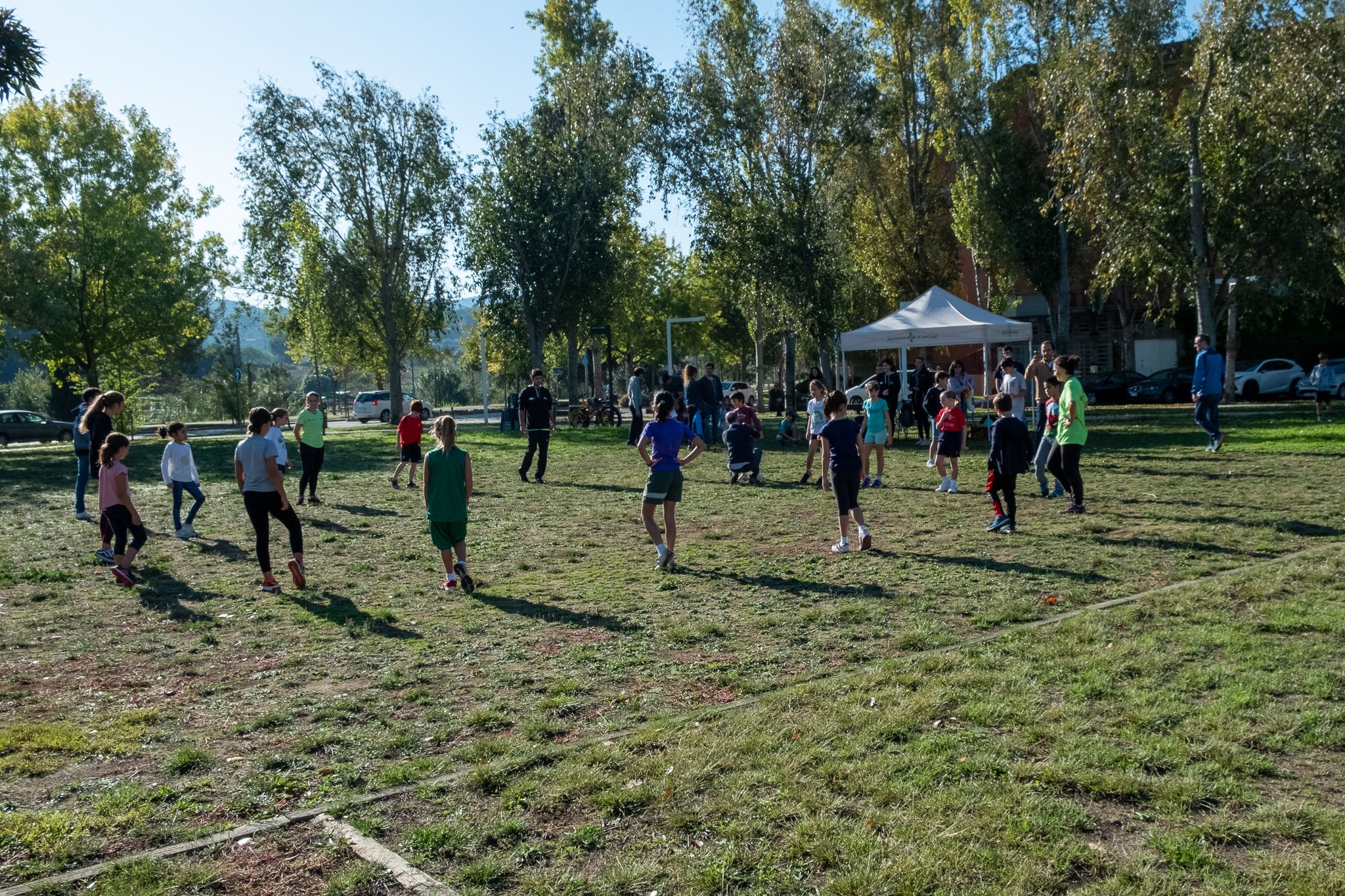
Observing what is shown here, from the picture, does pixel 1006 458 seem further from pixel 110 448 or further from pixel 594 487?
pixel 110 448

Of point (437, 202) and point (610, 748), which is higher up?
point (437, 202)

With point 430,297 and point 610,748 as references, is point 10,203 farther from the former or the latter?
point 610,748

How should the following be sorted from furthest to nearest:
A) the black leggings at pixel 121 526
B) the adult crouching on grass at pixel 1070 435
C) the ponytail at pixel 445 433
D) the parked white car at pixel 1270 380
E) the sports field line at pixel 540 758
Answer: the parked white car at pixel 1270 380, the adult crouching on grass at pixel 1070 435, the black leggings at pixel 121 526, the ponytail at pixel 445 433, the sports field line at pixel 540 758

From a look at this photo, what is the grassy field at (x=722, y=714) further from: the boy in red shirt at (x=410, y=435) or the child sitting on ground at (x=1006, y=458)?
the boy in red shirt at (x=410, y=435)

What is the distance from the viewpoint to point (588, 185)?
36.3 m

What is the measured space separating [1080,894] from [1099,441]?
2014cm

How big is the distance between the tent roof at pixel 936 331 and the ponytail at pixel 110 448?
1575cm

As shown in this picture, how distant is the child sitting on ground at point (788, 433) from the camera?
24.6 meters

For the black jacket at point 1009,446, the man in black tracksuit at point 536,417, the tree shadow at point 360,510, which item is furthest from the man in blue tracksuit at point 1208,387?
the tree shadow at point 360,510

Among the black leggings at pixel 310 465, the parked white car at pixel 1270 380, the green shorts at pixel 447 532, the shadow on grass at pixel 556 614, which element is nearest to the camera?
the shadow on grass at pixel 556 614

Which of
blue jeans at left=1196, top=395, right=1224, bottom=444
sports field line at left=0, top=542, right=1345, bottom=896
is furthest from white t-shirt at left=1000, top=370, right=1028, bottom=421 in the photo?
sports field line at left=0, top=542, right=1345, bottom=896

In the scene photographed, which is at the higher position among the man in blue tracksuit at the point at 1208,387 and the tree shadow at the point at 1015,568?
the man in blue tracksuit at the point at 1208,387

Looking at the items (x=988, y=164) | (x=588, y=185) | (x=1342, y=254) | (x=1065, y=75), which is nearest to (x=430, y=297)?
(x=588, y=185)

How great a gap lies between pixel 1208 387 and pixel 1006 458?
8.11 m
